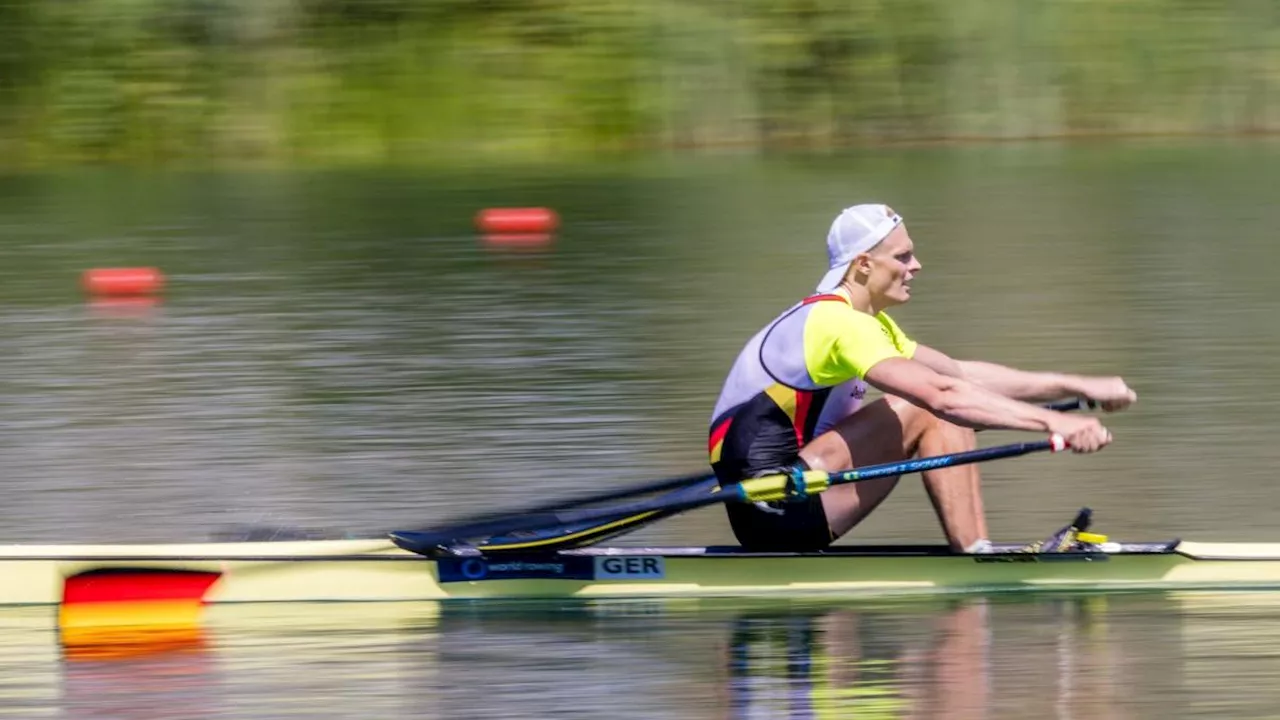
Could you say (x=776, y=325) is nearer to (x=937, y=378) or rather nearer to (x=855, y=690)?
(x=937, y=378)

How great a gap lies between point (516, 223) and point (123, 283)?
329 cm

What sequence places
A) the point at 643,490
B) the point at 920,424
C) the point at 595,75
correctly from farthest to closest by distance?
the point at 595,75, the point at 643,490, the point at 920,424

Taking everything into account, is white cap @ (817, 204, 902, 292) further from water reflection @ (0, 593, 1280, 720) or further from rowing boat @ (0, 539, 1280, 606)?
water reflection @ (0, 593, 1280, 720)

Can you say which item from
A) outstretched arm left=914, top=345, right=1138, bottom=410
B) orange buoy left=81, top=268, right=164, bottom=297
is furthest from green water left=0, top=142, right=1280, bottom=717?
outstretched arm left=914, top=345, right=1138, bottom=410

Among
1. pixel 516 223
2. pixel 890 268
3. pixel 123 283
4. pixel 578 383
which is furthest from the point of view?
pixel 516 223

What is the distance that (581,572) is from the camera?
6.00 metres

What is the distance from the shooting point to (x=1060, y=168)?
683 inches

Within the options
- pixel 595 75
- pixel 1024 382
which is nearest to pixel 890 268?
pixel 1024 382

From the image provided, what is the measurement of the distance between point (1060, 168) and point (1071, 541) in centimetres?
1184

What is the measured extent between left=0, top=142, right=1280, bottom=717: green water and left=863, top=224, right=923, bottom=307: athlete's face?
873mm

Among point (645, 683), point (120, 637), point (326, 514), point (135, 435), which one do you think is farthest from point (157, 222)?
point (645, 683)

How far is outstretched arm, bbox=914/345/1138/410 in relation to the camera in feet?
20.1

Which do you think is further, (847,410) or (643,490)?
(643,490)

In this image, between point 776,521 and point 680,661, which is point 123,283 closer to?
point 776,521
